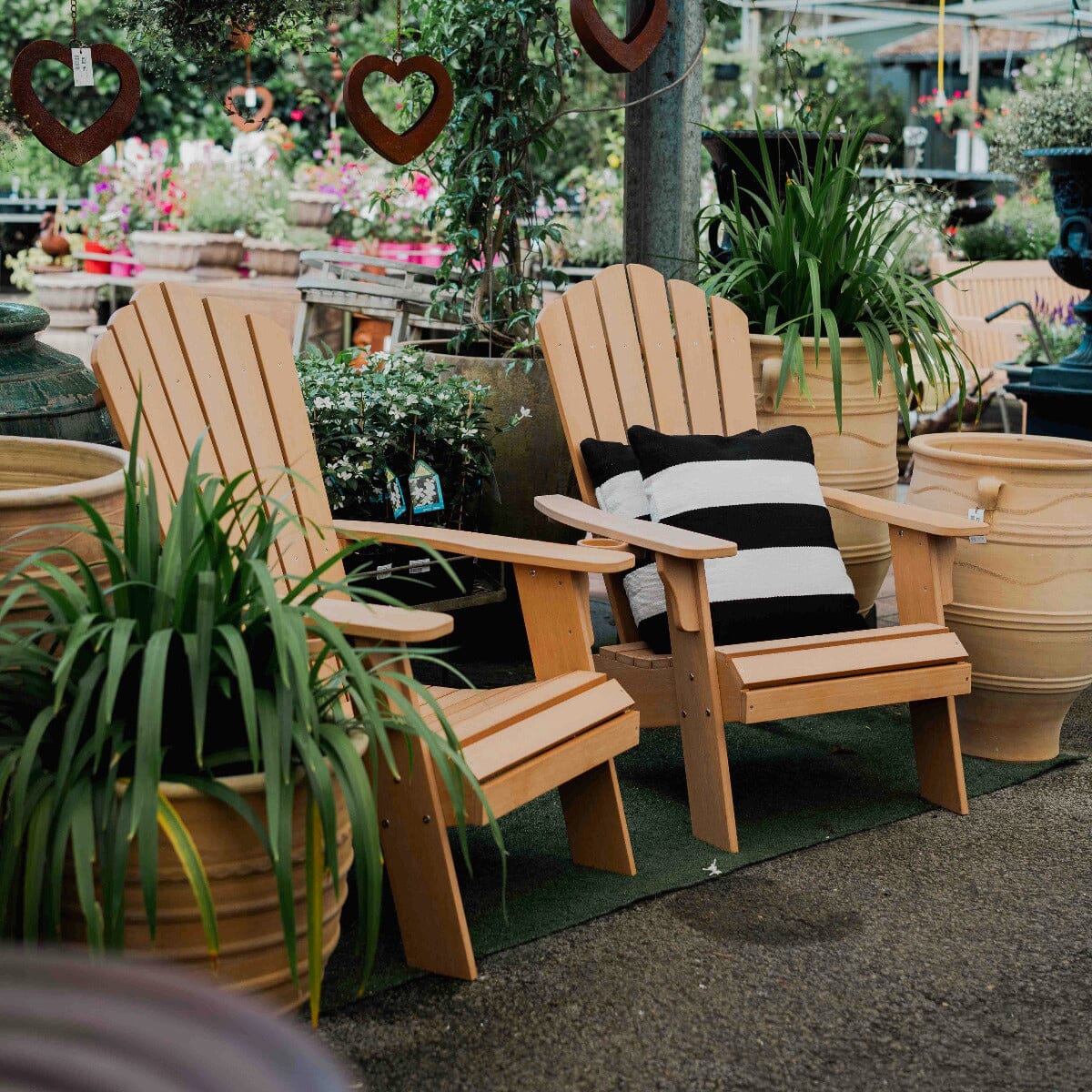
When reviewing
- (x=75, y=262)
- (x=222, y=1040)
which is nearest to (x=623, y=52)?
(x=222, y=1040)

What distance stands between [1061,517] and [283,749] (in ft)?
6.30

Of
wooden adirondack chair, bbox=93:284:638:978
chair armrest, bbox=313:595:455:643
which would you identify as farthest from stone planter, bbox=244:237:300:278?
chair armrest, bbox=313:595:455:643

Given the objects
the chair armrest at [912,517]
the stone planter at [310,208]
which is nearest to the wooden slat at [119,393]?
the chair armrest at [912,517]

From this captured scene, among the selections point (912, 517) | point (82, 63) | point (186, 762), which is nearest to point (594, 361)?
point (912, 517)

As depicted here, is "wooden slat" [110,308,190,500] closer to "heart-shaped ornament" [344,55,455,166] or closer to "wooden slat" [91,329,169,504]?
"wooden slat" [91,329,169,504]

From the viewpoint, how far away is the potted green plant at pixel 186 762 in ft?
5.38

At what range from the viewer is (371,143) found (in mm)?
3160

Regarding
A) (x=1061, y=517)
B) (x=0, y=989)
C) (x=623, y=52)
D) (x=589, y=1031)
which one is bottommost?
(x=589, y=1031)

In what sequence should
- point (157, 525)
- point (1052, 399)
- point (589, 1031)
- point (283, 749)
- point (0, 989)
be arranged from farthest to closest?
1. point (1052, 399)
2. point (589, 1031)
3. point (157, 525)
4. point (283, 749)
5. point (0, 989)

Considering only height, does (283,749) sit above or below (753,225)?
below

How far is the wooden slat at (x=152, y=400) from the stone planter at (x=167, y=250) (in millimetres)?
5377

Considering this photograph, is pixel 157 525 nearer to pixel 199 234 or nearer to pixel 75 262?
pixel 199 234

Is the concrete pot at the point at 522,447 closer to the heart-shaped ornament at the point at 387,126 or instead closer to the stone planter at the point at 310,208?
the heart-shaped ornament at the point at 387,126

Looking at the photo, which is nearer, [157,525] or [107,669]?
[107,669]
